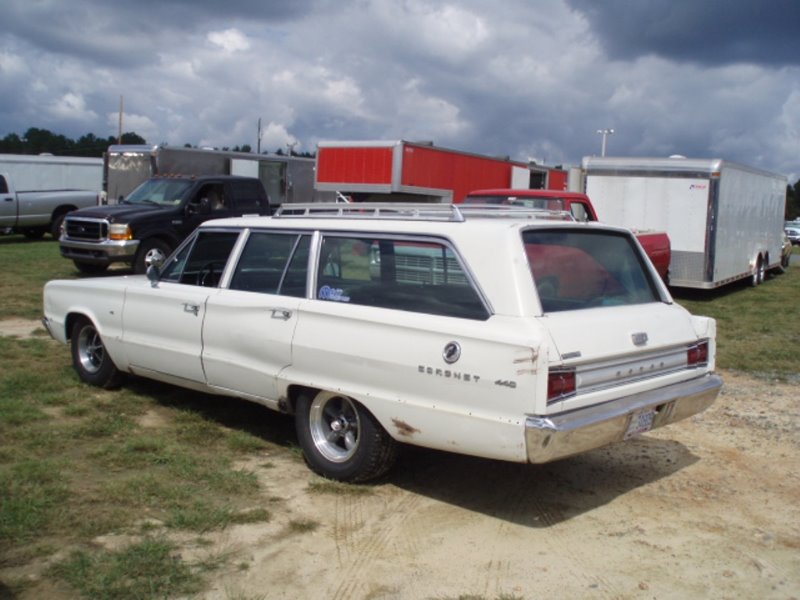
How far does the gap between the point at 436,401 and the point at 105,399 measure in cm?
359

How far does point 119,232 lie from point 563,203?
7.45m

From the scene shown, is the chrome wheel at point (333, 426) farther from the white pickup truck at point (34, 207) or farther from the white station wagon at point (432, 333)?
the white pickup truck at point (34, 207)

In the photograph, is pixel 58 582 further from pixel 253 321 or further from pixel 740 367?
pixel 740 367

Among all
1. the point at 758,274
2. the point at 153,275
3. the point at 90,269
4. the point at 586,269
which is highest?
the point at 586,269

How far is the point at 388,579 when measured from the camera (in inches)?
158

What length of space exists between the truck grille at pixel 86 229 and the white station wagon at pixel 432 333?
8984 mm

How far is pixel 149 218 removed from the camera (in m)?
14.9

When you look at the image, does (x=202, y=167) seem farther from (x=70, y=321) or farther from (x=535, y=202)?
(x=70, y=321)

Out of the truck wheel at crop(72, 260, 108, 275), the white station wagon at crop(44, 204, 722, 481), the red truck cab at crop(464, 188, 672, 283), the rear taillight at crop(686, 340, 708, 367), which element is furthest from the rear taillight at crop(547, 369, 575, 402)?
the truck wheel at crop(72, 260, 108, 275)

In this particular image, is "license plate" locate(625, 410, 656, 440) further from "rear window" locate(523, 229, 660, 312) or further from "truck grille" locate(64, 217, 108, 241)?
"truck grille" locate(64, 217, 108, 241)

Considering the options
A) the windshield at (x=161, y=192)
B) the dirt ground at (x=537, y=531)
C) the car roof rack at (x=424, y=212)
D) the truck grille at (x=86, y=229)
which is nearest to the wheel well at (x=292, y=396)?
the dirt ground at (x=537, y=531)

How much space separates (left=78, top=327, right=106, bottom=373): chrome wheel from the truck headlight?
764 cm

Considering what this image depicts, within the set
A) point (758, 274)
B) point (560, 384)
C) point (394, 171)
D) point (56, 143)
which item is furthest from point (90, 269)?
point (56, 143)

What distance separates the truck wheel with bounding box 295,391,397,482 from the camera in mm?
Result: 4988
